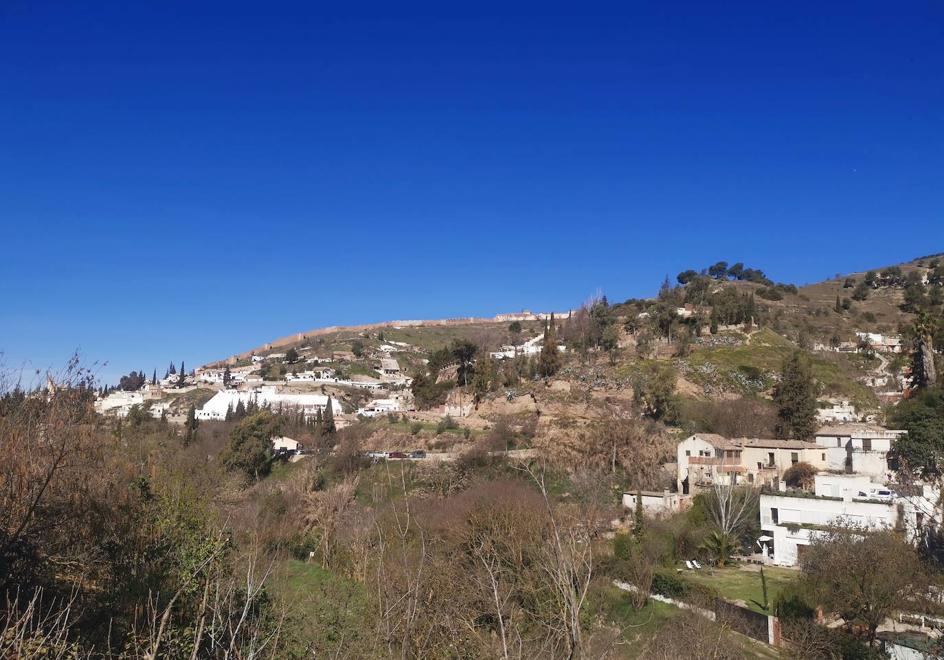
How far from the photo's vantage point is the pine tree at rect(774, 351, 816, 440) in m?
35.3

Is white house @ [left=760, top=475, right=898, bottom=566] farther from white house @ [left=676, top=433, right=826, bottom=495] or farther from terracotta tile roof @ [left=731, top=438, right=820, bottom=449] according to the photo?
terracotta tile roof @ [left=731, top=438, right=820, bottom=449]

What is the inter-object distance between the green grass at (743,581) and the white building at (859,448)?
9.01 m

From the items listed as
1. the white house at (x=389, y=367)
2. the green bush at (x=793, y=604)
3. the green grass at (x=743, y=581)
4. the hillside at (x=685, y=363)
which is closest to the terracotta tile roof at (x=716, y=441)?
the hillside at (x=685, y=363)

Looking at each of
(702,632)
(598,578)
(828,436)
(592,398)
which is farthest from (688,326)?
(702,632)

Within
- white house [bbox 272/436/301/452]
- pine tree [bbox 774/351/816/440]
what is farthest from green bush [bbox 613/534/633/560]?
white house [bbox 272/436/301/452]

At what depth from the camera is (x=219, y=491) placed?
27000 mm

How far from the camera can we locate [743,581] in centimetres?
2078

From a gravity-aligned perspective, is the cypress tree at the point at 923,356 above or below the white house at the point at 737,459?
above

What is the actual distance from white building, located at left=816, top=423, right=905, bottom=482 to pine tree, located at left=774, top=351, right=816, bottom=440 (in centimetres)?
323

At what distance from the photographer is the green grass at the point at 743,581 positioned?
1894 cm

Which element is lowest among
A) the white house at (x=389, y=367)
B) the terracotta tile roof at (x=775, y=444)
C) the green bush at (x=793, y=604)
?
A: the green bush at (x=793, y=604)

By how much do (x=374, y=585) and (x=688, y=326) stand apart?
4660 cm

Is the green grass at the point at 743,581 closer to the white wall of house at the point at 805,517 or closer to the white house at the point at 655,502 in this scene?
the white wall of house at the point at 805,517

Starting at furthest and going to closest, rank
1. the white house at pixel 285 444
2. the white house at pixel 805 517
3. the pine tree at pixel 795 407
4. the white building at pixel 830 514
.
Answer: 1. the white house at pixel 285 444
2. the pine tree at pixel 795 407
3. the white house at pixel 805 517
4. the white building at pixel 830 514
